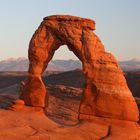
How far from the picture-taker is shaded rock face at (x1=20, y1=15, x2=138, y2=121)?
1589 centimetres

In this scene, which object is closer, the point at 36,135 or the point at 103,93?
the point at 36,135

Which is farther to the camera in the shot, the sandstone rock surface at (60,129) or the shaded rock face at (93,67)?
the shaded rock face at (93,67)

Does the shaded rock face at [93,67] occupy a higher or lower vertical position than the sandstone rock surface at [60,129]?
higher

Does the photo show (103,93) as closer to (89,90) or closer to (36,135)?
(89,90)

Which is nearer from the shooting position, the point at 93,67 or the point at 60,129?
the point at 60,129

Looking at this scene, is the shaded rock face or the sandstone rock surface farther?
the shaded rock face

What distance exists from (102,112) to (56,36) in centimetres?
425

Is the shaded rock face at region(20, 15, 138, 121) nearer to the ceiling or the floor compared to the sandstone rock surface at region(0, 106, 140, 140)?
nearer to the ceiling

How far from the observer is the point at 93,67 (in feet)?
53.6

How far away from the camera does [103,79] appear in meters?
16.2

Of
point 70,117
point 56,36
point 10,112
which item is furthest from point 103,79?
point 70,117

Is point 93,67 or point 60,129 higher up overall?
point 93,67

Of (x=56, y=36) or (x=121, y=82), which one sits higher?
(x=56, y=36)

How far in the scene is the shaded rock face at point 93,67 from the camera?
15891 mm
